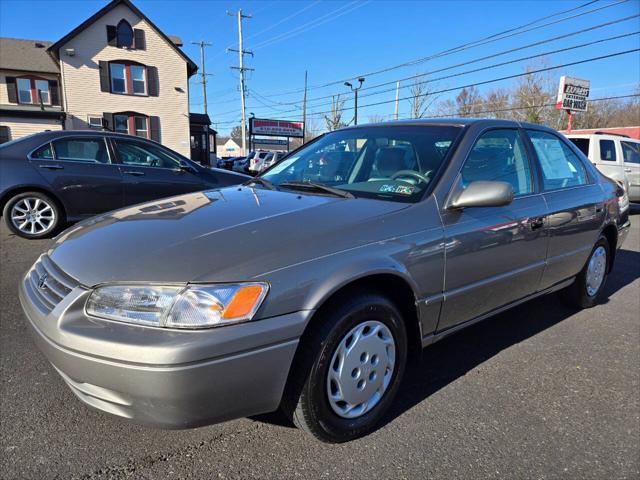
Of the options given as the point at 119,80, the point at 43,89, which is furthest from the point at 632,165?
the point at 43,89

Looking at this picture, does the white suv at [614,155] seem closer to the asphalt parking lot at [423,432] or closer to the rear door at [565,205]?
the rear door at [565,205]

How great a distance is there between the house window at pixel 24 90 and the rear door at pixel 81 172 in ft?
89.9

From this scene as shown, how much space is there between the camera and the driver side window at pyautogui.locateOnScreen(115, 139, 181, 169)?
6.61 m

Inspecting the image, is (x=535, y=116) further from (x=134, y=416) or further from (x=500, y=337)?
(x=134, y=416)

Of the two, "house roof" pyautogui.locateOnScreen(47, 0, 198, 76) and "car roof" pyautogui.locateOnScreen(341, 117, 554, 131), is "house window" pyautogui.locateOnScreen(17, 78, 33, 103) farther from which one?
"car roof" pyautogui.locateOnScreen(341, 117, 554, 131)

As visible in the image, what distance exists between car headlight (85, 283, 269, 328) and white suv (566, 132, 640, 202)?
1140 cm

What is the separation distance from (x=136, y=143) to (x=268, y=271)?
561cm

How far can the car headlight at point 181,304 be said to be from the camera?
5.83 ft

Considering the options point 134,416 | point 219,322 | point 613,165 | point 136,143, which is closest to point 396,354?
point 219,322

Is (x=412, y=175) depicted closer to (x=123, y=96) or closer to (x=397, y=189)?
(x=397, y=189)

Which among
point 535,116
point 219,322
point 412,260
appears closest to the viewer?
point 219,322

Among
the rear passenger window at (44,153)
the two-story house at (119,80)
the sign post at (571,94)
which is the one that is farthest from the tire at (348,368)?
the two-story house at (119,80)

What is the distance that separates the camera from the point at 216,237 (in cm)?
210

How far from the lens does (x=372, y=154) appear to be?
3191mm
